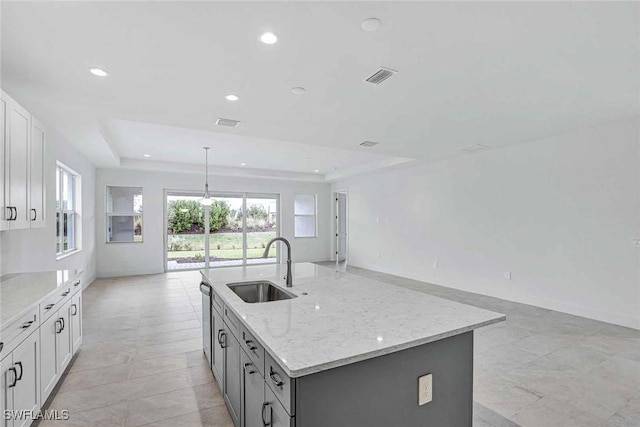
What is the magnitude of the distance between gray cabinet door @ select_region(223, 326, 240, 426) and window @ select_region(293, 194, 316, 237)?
735 centimetres

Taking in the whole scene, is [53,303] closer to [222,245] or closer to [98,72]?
[98,72]

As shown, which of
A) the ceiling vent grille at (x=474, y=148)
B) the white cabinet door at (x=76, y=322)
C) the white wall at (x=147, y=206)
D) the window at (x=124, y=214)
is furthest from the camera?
the window at (x=124, y=214)

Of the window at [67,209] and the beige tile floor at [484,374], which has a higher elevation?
the window at [67,209]

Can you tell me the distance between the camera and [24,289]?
234 centimetres

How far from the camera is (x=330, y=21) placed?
6.28ft

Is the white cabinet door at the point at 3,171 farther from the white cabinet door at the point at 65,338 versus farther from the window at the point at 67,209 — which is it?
A: the window at the point at 67,209

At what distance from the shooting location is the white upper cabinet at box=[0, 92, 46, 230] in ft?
7.23

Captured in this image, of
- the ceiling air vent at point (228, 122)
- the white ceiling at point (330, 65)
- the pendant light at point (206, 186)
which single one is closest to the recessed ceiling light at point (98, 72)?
the white ceiling at point (330, 65)

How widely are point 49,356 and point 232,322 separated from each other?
1432 millimetres

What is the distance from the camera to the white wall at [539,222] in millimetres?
3924

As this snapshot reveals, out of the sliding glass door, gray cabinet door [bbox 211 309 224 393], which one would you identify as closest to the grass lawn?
the sliding glass door

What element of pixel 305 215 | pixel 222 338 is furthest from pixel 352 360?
pixel 305 215

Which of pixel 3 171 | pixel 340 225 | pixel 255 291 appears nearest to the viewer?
pixel 3 171

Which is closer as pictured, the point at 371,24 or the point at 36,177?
the point at 371,24
